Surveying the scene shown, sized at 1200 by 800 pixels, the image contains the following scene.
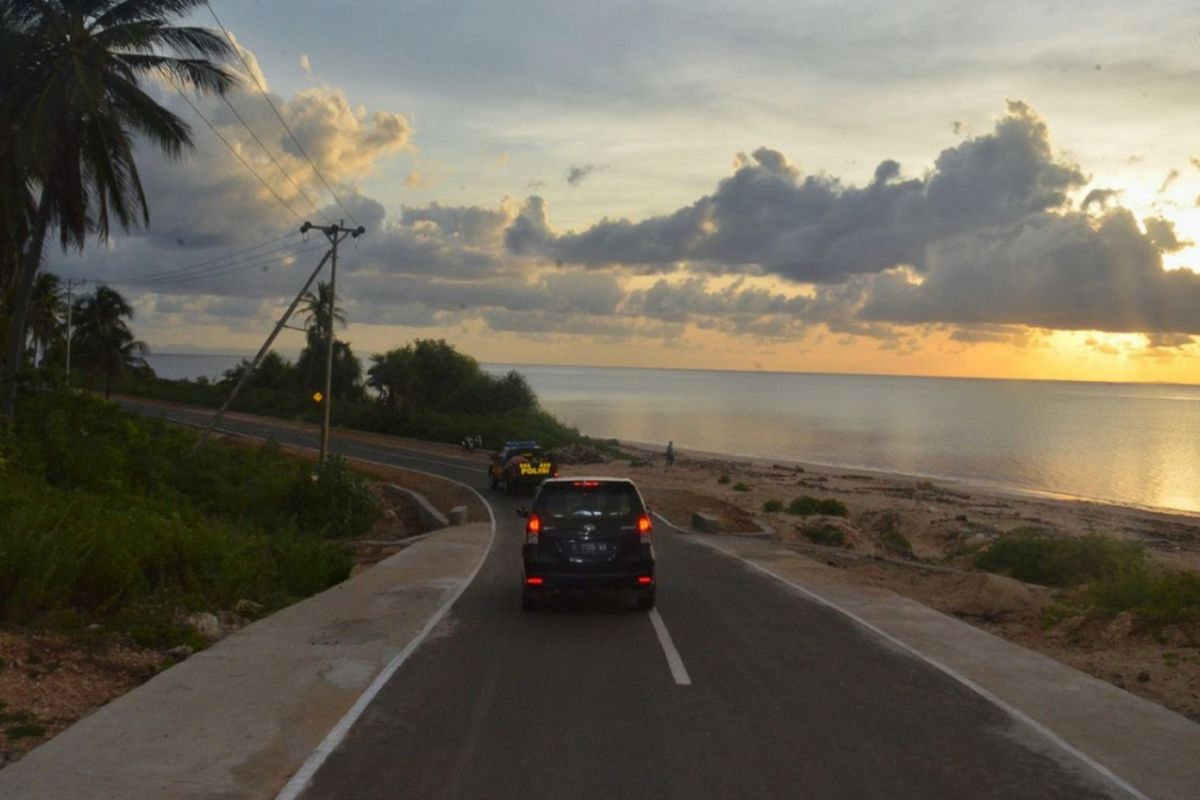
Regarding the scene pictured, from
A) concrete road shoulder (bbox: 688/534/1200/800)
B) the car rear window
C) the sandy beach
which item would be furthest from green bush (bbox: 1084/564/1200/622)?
the car rear window

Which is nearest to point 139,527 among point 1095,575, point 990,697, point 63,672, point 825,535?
point 63,672

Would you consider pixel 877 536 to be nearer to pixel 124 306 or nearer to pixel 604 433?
pixel 124 306

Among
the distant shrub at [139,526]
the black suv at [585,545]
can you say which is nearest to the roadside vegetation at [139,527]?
the distant shrub at [139,526]

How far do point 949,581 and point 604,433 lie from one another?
93473mm

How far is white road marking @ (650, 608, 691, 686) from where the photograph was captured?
970 centimetres

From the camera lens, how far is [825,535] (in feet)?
94.0

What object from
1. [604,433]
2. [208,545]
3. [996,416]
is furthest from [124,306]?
[996,416]

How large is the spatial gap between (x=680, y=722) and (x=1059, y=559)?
16.8 metres

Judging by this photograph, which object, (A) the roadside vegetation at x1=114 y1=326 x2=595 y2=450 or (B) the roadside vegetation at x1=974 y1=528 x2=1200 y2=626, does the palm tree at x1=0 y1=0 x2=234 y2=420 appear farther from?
(A) the roadside vegetation at x1=114 y1=326 x2=595 y2=450

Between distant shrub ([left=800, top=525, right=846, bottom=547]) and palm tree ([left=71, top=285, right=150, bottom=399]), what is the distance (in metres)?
61.9

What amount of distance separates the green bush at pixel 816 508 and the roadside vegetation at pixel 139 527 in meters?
14.2

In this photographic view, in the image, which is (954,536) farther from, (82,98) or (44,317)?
(44,317)

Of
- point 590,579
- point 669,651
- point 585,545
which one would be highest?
point 585,545

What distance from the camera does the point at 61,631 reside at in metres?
10.2
